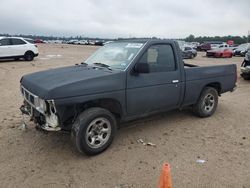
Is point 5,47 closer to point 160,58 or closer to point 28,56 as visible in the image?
point 28,56

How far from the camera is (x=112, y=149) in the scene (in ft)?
15.1

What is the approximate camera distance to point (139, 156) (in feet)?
14.3

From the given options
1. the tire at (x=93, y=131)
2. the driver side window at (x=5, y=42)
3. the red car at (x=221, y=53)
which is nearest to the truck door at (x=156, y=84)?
the tire at (x=93, y=131)

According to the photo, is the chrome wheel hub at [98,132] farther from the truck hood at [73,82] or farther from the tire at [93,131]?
the truck hood at [73,82]

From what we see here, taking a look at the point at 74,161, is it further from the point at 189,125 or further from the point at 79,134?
the point at 189,125

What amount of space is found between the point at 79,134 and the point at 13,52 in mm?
16361

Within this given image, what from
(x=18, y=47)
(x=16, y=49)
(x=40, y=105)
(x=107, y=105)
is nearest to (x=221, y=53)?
(x=18, y=47)

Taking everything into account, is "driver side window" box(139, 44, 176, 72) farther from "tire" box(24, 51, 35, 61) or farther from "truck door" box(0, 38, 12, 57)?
"tire" box(24, 51, 35, 61)

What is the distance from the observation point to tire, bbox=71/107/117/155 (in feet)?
13.4

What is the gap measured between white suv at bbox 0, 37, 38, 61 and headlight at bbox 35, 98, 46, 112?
15.5 meters

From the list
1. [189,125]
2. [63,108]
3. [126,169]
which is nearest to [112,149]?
[126,169]

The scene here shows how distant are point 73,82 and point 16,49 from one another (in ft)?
53.2

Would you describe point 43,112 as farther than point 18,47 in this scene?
No

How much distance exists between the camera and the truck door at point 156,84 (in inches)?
187
